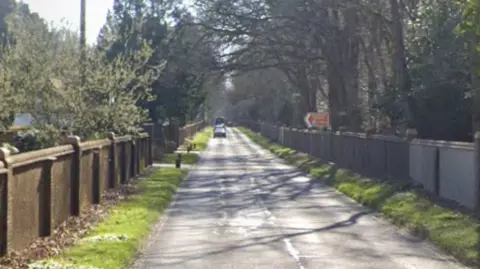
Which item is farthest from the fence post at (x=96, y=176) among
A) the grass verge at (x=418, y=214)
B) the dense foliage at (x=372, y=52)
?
the dense foliage at (x=372, y=52)

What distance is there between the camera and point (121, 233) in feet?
56.8

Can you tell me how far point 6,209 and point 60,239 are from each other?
3596mm

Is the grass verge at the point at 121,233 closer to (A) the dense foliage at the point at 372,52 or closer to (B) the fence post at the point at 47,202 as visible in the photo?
(B) the fence post at the point at 47,202

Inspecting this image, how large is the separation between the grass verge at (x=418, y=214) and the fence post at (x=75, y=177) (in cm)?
689

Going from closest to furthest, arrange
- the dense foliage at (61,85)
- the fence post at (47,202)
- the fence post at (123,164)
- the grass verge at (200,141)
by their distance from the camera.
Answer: the fence post at (47,202)
the dense foliage at (61,85)
the fence post at (123,164)
the grass verge at (200,141)

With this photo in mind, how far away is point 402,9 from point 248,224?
22591mm

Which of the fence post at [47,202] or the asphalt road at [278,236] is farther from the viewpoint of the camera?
the fence post at [47,202]

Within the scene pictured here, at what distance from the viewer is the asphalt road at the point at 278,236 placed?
14.6 metres

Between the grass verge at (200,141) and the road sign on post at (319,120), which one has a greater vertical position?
the road sign on post at (319,120)

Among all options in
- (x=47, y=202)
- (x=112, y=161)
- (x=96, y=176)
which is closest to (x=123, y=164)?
(x=112, y=161)

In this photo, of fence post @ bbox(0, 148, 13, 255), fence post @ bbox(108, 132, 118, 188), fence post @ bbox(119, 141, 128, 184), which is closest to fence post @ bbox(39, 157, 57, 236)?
fence post @ bbox(0, 148, 13, 255)

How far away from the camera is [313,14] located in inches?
1817

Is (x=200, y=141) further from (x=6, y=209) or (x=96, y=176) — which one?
(x=6, y=209)

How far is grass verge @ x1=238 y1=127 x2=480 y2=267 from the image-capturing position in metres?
16.1
